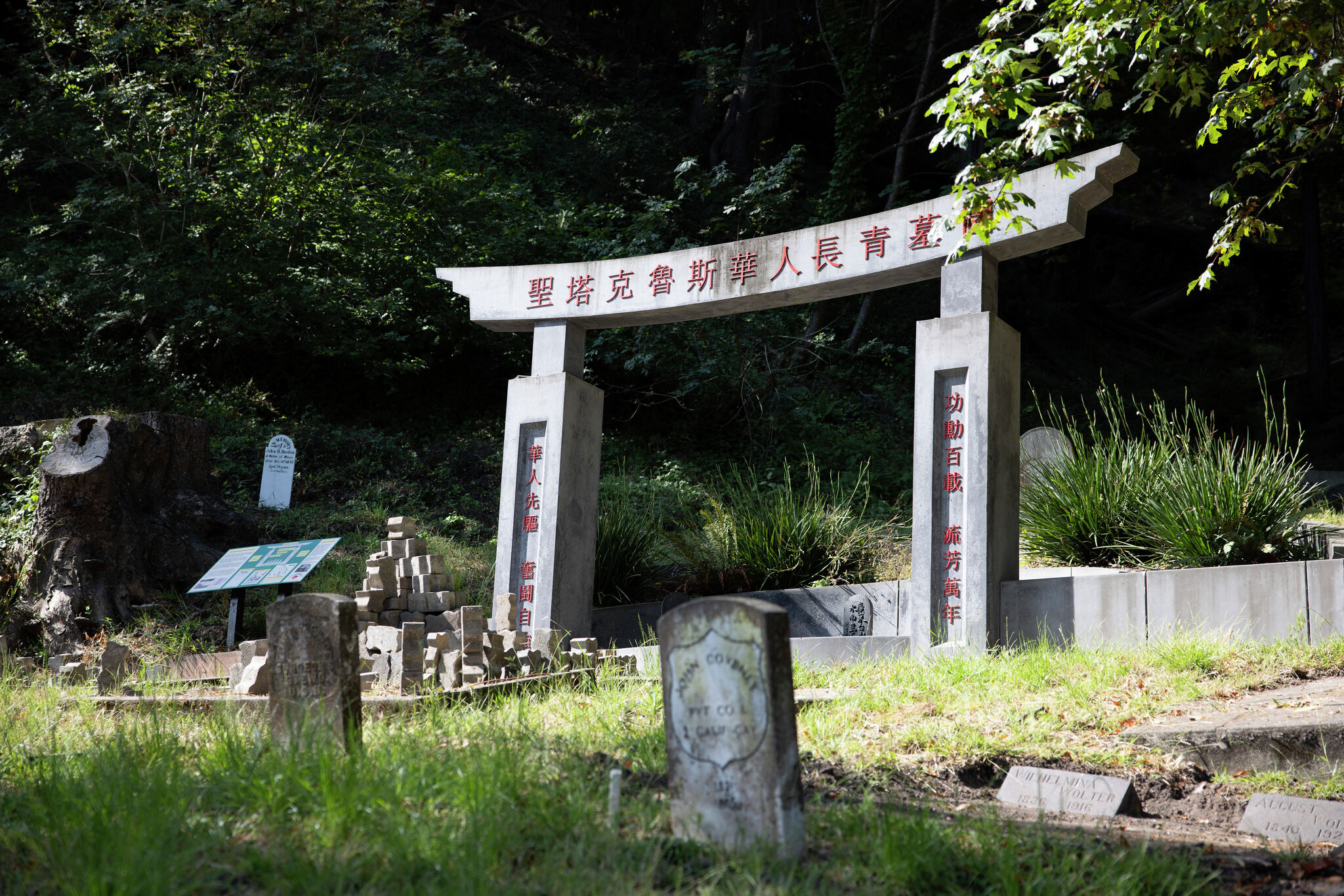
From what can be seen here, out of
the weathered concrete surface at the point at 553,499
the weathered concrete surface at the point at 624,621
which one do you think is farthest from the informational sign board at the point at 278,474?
the weathered concrete surface at the point at 624,621

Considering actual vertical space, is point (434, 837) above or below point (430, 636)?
below

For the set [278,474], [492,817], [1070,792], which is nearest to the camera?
[492,817]

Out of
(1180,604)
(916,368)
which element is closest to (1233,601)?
(1180,604)

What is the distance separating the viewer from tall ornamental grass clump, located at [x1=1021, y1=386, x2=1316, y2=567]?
17.7 feet

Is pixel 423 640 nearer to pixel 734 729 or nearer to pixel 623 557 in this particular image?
pixel 623 557

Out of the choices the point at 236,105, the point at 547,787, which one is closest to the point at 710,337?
the point at 236,105

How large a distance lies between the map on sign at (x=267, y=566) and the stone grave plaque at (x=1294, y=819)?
4372mm

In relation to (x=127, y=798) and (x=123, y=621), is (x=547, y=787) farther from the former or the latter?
(x=123, y=621)

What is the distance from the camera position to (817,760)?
11.3 feet

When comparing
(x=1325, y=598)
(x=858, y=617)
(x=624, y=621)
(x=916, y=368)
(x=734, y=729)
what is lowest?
(x=734, y=729)

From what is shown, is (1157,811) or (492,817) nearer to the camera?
(492,817)

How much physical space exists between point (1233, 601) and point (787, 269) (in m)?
3.23

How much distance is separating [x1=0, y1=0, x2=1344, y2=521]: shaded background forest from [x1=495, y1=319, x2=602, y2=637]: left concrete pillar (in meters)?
3.02

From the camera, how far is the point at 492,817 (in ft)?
7.87
